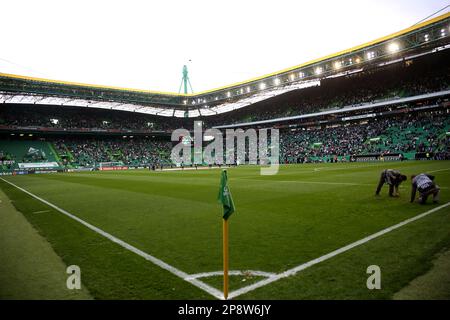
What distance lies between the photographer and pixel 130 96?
6291 cm

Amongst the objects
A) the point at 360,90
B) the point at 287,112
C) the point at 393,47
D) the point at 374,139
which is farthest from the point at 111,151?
the point at 393,47

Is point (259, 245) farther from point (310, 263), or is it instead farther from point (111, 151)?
point (111, 151)

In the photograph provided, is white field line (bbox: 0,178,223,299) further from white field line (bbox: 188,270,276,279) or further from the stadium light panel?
the stadium light panel

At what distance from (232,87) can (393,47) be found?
3171 centimetres

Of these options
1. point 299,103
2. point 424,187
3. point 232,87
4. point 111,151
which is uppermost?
point 232,87

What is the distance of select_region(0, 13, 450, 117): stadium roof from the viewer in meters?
37.9

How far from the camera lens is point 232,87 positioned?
204ft

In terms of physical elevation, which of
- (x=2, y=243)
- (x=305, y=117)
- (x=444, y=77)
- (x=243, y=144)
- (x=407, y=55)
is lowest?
(x=2, y=243)

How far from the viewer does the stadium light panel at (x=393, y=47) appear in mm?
39263

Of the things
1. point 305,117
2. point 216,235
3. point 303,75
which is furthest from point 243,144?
point 216,235

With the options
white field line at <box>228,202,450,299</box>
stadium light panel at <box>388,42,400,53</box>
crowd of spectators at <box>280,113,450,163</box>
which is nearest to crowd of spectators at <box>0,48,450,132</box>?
crowd of spectators at <box>280,113,450,163</box>

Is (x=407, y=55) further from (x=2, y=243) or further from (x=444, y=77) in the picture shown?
(x=2, y=243)

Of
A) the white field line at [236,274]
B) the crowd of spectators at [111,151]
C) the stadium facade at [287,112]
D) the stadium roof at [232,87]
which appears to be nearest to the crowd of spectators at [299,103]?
the stadium facade at [287,112]
